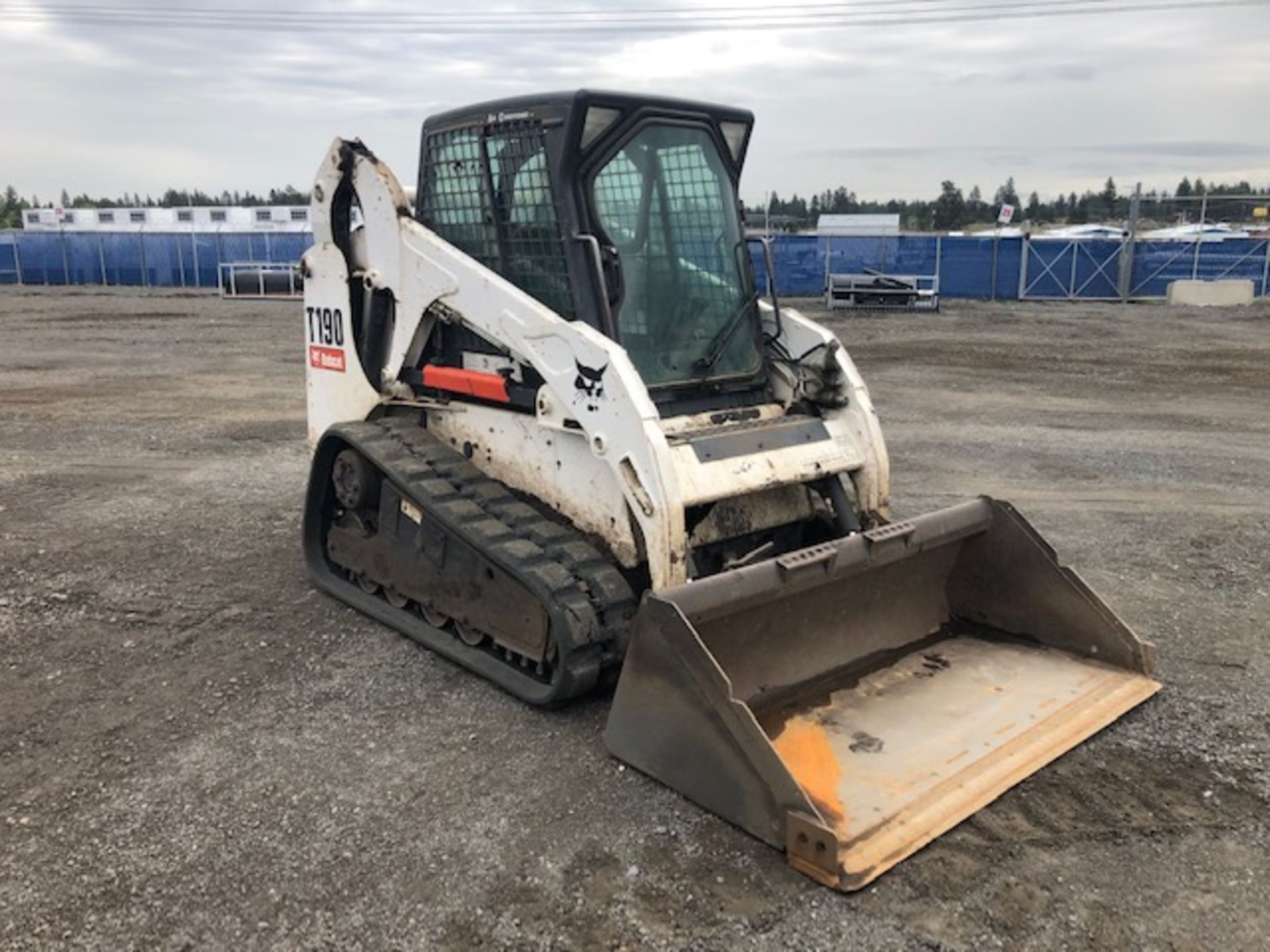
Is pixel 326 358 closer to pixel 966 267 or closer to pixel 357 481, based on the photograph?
pixel 357 481

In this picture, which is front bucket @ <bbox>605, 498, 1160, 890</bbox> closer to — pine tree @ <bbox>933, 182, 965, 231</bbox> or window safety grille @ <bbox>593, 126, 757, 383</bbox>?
window safety grille @ <bbox>593, 126, 757, 383</bbox>

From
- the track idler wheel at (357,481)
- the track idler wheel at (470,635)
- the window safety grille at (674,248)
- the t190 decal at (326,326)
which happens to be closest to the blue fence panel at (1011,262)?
the t190 decal at (326,326)

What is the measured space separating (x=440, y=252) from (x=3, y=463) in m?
6.27

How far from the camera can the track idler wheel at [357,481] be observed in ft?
17.7

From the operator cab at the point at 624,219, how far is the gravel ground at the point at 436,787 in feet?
5.82

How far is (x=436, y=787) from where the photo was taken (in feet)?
12.5

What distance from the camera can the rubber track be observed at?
4.17 meters

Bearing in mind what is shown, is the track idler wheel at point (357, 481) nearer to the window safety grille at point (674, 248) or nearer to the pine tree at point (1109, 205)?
the window safety grille at point (674, 248)

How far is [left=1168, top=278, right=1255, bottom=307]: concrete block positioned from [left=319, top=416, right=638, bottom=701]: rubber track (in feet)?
87.6

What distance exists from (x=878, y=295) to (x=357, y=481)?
72.4 feet

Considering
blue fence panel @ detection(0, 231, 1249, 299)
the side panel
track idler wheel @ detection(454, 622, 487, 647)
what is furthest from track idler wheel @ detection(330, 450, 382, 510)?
blue fence panel @ detection(0, 231, 1249, 299)

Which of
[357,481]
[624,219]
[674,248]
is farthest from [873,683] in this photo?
[357,481]

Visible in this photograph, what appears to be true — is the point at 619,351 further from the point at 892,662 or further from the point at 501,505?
the point at 892,662

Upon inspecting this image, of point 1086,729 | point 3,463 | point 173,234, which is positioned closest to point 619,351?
point 1086,729
